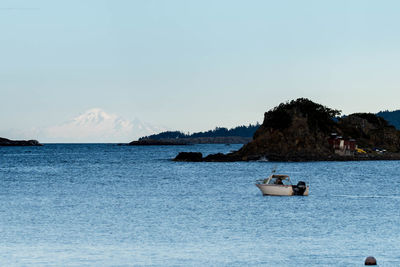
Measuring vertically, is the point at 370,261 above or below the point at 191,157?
below

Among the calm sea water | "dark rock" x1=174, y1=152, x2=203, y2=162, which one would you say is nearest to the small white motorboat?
the calm sea water

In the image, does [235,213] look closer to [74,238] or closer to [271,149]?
[74,238]

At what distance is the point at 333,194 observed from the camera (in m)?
78.0

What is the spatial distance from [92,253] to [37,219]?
17.5 meters

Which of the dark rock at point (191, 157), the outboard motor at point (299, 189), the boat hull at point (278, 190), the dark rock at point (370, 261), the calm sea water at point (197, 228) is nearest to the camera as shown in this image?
the dark rock at point (370, 261)

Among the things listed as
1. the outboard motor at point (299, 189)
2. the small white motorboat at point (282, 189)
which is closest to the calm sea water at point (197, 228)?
the small white motorboat at point (282, 189)

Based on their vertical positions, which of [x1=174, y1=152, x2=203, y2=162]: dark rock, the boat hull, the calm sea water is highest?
[x1=174, y1=152, x2=203, y2=162]: dark rock

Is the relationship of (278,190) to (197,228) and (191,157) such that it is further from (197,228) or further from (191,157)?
(191,157)

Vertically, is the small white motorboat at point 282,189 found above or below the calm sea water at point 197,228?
above

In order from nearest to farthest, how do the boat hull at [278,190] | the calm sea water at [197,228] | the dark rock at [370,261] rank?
the dark rock at [370,261] → the calm sea water at [197,228] → the boat hull at [278,190]

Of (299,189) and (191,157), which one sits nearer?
(299,189)

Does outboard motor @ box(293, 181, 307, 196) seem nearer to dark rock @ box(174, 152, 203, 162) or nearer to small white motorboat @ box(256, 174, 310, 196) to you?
small white motorboat @ box(256, 174, 310, 196)

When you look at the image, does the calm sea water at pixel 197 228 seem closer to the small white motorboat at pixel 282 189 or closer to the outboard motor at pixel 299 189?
the small white motorboat at pixel 282 189

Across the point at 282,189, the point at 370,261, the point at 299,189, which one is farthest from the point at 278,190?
the point at 370,261
